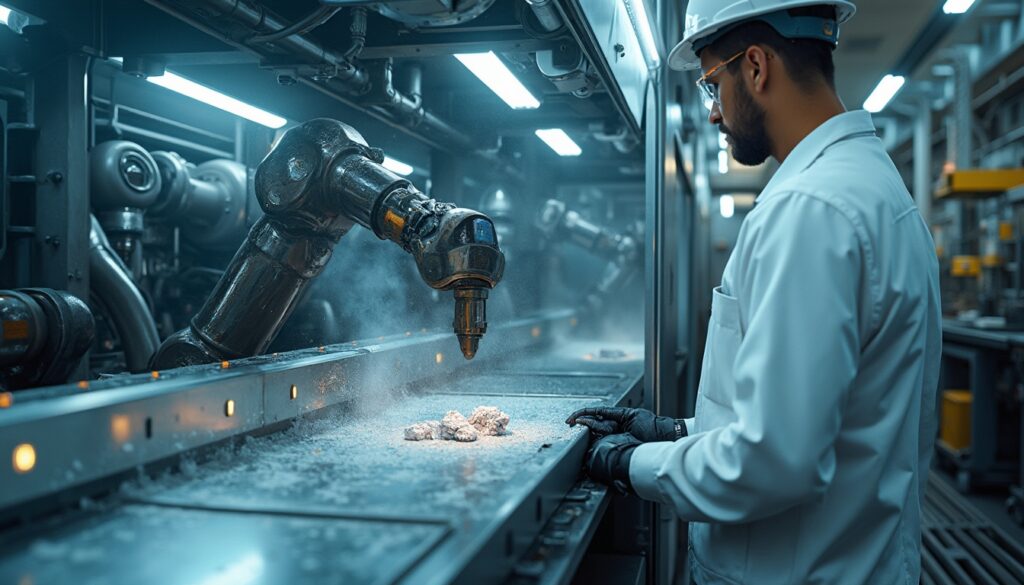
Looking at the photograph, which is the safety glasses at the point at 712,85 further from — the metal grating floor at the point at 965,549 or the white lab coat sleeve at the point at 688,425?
the metal grating floor at the point at 965,549

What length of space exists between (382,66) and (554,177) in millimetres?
2263

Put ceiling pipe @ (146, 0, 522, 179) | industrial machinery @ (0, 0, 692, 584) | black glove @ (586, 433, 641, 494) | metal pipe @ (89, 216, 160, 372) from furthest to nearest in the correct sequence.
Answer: metal pipe @ (89, 216, 160, 372), ceiling pipe @ (146, 0, 522, 179), black glove @ (586, 433, 641, 494), industrial machinery @ (0, 0, 692, 584)

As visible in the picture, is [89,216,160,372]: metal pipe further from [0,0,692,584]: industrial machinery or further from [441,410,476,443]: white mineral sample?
[441,410,476,443]: white mineral sample

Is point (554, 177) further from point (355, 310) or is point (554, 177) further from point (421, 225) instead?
point (421, 225)

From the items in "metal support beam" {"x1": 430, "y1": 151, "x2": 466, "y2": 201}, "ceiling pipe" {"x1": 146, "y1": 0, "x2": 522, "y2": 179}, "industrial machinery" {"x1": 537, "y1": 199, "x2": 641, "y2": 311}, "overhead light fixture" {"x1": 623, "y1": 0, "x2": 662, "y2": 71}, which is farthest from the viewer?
"industrial machinery" {"x1": 537, "y1": 199, "x2": 641, "y2": 311}

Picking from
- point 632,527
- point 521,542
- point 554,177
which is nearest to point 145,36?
point 521,542

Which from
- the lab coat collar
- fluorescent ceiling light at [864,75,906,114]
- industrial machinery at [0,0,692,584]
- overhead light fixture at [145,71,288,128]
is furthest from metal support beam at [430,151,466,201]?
fluorescent ceiling light at [864,75,906,114]

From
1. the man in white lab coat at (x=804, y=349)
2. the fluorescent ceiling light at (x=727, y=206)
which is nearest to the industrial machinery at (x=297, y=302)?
the man in white lab coat at (x=804, y=349)

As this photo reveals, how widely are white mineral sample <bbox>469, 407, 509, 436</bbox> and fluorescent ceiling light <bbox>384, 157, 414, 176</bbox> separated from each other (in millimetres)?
1546

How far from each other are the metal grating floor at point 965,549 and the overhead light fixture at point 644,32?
235 cm

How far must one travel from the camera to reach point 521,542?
3.38ft

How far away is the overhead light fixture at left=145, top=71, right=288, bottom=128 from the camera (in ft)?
6.80

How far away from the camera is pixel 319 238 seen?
188 centimetres

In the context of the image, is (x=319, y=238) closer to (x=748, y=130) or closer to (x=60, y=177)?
(x=60, y=177)
